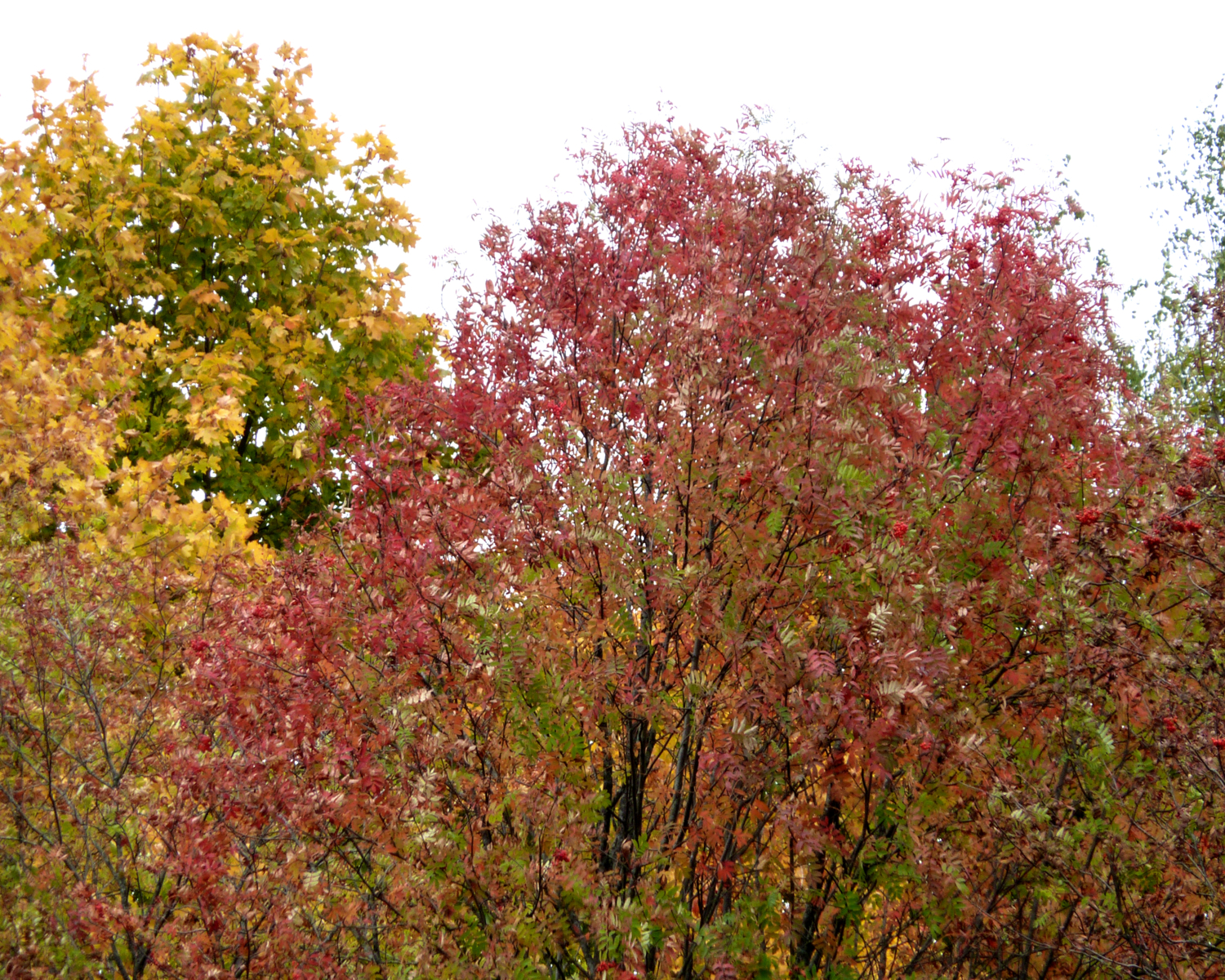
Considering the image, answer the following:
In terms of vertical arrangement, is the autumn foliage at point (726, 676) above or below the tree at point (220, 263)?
below

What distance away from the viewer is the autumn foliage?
4551 mm

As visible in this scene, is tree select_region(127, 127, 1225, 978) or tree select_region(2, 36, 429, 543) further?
tree select_region(2, 36, 429, 543)

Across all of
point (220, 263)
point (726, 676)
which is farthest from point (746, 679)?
point (220, 263)

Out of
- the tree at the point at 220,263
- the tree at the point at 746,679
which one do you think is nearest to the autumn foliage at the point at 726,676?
the tree at the point at 746,679

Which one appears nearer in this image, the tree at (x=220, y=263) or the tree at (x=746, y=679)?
the tree at (x=746, y=679)

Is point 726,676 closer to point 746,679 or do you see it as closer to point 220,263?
point 746,679

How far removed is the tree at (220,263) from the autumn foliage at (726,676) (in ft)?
21.6

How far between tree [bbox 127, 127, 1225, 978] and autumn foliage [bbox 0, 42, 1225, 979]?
0.03m

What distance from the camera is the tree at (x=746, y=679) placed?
4535mm

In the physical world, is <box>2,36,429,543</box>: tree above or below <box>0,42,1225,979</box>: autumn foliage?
above

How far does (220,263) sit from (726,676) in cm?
1017

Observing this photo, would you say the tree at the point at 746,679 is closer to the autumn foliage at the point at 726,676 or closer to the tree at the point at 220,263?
the autumn foliage at the point at 726,676

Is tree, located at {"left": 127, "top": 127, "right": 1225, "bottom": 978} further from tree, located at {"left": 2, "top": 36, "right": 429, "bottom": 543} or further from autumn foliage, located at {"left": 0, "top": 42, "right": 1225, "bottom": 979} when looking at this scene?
tree, located at {"left": 2, "top": 36, "right": 429, "bottom": 543}

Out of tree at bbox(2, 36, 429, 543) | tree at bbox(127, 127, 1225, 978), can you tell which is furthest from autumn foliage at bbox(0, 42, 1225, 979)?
tree at bbox(2, 36, 429, 543)
